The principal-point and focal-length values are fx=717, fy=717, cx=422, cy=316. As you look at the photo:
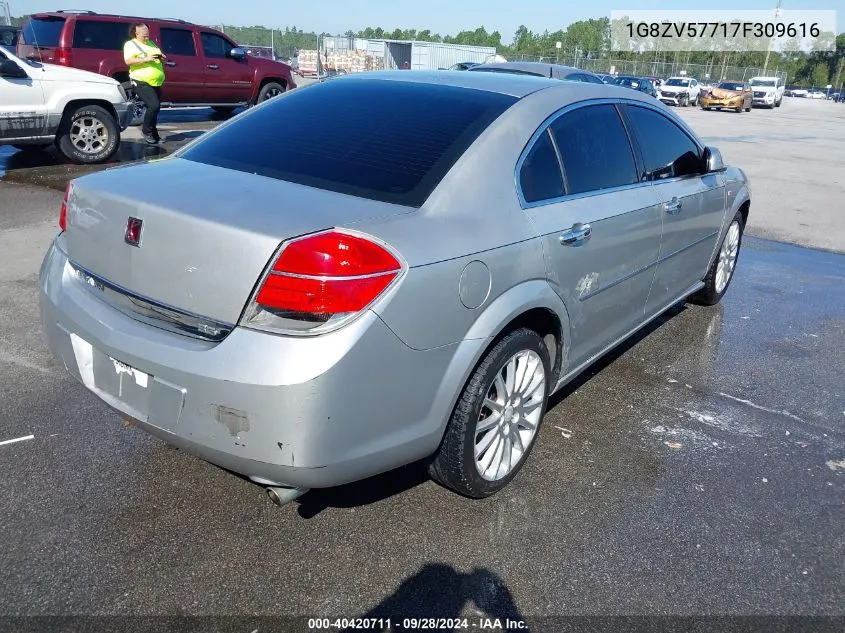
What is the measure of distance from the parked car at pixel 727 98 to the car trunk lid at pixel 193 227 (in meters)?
36.8

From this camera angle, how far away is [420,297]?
7.65 ft

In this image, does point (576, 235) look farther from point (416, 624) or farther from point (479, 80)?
point (416, 624)

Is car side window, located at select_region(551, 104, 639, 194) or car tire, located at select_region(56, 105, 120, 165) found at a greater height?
car side window, located at select_region(551, 104, 639, 194)

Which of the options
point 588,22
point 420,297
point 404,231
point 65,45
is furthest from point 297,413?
point 588,22

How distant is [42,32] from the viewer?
41.8 feet

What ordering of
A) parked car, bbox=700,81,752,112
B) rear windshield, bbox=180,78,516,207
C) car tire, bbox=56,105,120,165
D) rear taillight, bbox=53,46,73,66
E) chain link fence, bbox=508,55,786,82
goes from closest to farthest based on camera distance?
rear windshield, bbox=180,78,516,207, car tire, bbox=56,105,120,165, rear taillight, bbox=53,46,73,66, parked car, bbox=700,81,752,112, chain link fence, bbox=508,55,786,82

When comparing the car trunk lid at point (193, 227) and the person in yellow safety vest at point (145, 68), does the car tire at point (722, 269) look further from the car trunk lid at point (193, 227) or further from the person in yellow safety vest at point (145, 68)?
the person in yellow safety vest at point (145, 68)

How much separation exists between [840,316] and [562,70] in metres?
8.35

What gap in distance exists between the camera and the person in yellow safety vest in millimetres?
10797

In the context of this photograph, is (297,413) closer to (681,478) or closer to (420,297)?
(420,297)

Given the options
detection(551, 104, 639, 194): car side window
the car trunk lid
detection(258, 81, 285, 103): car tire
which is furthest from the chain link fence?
the car trunk lid

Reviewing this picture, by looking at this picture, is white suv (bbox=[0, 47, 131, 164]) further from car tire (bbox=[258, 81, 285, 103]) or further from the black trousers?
car tire (bbox=[258, 81, 285, 103])

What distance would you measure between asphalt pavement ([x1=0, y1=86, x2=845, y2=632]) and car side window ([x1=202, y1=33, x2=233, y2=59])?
1197 centimetres

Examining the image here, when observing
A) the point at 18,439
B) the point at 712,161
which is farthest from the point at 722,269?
the point at 18,439
